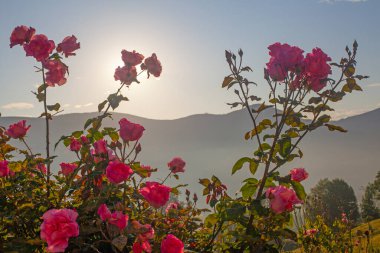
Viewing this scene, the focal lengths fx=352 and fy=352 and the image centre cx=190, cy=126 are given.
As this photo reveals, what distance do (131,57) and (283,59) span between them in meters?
1.47

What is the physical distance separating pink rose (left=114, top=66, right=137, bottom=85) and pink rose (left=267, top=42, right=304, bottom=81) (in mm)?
1319

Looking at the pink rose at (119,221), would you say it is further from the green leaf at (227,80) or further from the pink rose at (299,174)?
the pink rose at (299,174)

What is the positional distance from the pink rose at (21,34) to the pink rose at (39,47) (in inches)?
4.3

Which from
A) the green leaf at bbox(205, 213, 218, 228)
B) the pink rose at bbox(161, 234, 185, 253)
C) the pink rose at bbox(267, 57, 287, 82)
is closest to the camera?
the pink rose at bbox(161, 234, 185, 253)

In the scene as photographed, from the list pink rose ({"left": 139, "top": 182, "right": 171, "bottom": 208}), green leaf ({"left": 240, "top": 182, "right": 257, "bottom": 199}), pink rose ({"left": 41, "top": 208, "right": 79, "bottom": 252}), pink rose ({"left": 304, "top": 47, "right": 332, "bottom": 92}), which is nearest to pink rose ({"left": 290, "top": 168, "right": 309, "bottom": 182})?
green leaf ({"left": 240, "top": 182, "right": 257, "bottom": 199})

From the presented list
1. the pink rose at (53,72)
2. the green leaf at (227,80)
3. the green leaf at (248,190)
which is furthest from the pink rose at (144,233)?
the pink rose at (53,72)

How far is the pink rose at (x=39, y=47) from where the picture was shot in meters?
3.35

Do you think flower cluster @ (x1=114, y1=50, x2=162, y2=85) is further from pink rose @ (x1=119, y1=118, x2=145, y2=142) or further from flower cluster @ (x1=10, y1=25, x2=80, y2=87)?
pink rose @ (x1=119, y1=118, x2=145, y2=142)

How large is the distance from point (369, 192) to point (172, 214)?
171 feet

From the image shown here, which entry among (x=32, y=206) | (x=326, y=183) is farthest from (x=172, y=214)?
(x=326, y=183)

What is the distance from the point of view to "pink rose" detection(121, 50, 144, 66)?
11.3 feet

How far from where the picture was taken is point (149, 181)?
8.51 ft

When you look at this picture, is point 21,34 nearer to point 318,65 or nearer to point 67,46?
point 67,46

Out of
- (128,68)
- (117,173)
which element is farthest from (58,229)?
(128,68)
